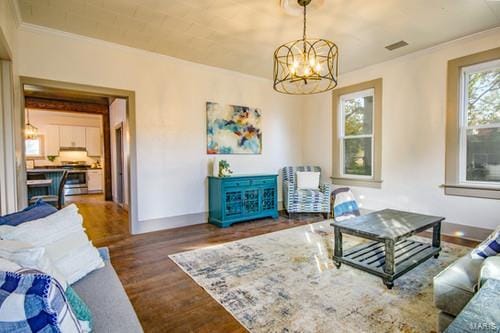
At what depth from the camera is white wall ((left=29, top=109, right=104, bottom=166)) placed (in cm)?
879

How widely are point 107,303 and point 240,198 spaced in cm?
342

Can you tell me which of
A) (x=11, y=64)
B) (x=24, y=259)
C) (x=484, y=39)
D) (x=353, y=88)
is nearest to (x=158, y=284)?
(x=24, y=259)

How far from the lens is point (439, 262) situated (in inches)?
113

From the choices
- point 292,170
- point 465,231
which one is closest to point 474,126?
point 465,231

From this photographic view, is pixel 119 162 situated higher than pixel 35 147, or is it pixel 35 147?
pixel 35 147

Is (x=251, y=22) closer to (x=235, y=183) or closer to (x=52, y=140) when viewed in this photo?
(x=235, y=183)

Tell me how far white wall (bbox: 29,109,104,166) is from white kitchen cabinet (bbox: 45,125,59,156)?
12 cm

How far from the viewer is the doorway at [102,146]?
3689mm

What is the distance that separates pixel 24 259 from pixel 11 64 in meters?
2.71

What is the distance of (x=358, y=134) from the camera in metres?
5.06

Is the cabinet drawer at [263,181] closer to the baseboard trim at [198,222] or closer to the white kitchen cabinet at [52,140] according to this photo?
the baseboard trim at [198,222]

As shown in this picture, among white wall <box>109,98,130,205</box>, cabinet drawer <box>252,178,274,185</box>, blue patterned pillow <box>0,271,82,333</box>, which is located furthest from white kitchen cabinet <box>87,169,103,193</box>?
blue patterned pillow <box>0,271,82,333</box>

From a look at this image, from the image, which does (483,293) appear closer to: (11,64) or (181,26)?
(181,26)

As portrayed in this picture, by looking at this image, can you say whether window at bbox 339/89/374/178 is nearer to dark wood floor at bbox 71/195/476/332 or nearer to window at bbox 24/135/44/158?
dark wood floor at bbox 71/195/476/332
